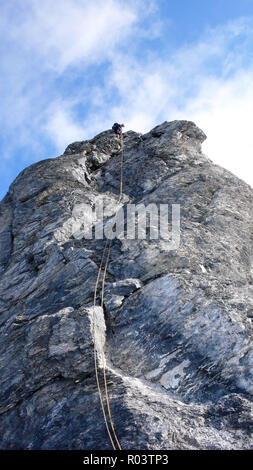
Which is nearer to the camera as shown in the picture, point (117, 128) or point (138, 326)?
point (138, 326)

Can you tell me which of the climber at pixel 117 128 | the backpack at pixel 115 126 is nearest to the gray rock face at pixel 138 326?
the climber at pixel 117 128

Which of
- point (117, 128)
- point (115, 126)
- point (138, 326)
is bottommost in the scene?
point (138, 326)

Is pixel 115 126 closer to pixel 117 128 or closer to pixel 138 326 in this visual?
pixel 117 128

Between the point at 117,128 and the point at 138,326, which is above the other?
the point at 117,128

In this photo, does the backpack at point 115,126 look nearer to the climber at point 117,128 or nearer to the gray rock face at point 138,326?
the climber at point 117,128

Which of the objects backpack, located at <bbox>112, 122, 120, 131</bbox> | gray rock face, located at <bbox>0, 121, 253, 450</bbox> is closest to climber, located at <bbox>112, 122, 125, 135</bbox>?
backpack, located at <bbox>112, 122, 120, 131</bbox>

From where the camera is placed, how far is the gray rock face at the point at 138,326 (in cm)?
791

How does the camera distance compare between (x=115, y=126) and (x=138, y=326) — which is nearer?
(x=138, y=326)

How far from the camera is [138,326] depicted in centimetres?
950

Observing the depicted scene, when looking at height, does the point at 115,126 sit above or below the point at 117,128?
above

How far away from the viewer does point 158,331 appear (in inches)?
367

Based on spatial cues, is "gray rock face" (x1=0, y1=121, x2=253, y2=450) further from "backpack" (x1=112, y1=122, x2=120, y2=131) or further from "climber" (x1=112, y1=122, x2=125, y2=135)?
"backpack" (x1=112, y1=122, x2=120, y2=131)

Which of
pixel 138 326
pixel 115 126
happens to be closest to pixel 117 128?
pixel 115 126
